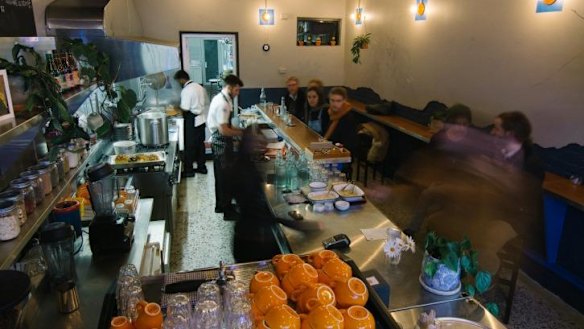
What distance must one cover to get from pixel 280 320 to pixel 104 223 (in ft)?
5.19

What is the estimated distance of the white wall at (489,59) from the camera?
3.70m

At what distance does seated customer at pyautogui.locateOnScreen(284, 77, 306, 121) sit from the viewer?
667cm

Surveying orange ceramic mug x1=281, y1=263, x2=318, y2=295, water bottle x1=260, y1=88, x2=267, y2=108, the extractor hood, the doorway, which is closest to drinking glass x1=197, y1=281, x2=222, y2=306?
orange ceramic mug x1=281, y1=263, x2=318, y2=295

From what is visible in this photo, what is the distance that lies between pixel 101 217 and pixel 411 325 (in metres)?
1.77

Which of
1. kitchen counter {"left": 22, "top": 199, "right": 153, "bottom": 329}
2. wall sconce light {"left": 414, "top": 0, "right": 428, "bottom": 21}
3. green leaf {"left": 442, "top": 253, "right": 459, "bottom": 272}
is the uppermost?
wall sconce light {"left": 414, "top": 0, "right": 428, "bottom": 21}

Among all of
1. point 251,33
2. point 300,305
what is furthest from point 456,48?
point 300,305

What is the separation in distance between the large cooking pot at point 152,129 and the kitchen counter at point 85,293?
83.1 inches

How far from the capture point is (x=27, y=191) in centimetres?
161

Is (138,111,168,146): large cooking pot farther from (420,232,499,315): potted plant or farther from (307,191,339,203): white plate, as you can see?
(420,232,499,315): potted plant

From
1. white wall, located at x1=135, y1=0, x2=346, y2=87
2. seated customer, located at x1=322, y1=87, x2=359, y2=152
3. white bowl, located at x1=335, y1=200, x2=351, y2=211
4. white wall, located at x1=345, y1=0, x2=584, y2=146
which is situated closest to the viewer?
white bowl, located at x1=335, y1=200, x2=351, y2=211

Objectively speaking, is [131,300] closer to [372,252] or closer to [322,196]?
[372,252]

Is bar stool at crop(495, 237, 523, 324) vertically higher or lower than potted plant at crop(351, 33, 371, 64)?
lower

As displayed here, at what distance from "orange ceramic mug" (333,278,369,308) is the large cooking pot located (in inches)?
145

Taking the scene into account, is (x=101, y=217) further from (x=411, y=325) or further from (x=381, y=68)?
(x=381, y=68)
